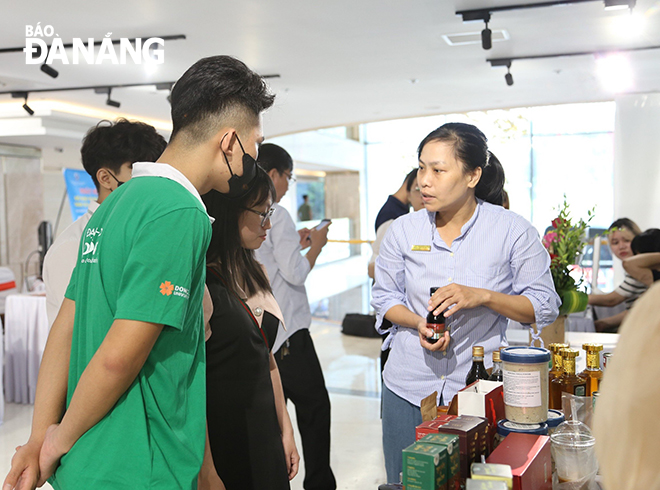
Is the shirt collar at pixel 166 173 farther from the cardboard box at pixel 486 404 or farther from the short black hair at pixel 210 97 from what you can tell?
the cardboard box at pixel 486 404

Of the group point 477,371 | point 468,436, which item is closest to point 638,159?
point 477,371

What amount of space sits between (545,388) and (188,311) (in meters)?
0.77

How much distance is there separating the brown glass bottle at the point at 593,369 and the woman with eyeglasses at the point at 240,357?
0.81 metres

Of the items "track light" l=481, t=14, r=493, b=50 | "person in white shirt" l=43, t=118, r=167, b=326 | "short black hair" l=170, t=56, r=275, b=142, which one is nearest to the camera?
"short black hair" l=170, t=56, r=275, b=142

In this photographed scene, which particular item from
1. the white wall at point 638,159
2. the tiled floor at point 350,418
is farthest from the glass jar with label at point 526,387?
the white wall at point 638,159

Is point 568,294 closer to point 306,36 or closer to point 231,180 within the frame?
point 231,180

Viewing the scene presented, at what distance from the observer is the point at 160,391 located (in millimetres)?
1114

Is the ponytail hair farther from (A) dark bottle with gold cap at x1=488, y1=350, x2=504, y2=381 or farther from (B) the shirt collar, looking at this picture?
(B) the shirt collar

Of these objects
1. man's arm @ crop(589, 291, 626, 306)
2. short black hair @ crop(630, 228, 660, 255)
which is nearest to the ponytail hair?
short black hair @ crop(630, 228, 660, 255)

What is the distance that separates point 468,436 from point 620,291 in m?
3.81

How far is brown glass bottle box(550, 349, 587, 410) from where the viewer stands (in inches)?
57.9

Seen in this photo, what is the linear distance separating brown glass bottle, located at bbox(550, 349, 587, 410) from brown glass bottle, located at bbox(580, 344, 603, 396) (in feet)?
0.05

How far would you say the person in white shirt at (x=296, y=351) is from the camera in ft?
10.1

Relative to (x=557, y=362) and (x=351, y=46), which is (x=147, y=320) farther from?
(x=351, y=46)
